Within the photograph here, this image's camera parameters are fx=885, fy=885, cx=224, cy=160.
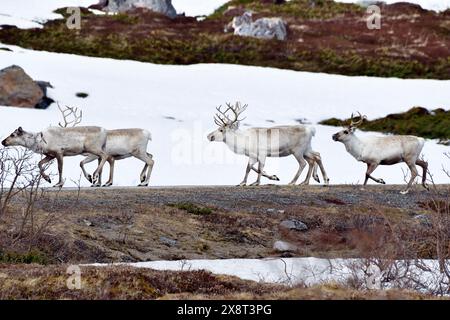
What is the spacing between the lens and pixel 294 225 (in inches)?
755

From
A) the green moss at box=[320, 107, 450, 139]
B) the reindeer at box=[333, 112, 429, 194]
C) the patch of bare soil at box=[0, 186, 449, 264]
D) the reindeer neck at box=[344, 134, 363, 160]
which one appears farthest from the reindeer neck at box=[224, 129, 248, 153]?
the green moss at box=[320, 107, 450, 139]

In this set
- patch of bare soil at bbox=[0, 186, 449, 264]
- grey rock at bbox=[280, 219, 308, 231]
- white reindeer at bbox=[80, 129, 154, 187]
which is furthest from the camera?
white reindeer at bbox=[80, 129, 154, 187]

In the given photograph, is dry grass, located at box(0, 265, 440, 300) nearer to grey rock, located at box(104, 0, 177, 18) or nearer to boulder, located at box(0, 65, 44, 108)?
boulder, located at box(0, 65, 44, 108)

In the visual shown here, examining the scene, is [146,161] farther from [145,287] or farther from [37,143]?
[145,287]

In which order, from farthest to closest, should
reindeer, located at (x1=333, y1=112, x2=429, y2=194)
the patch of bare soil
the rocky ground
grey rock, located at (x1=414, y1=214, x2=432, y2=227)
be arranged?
reindeer, located at (x1=333, y1=112, x2=429, y2=194), grey rock, located at (x1=414, y1=214, x2=432, y2=227), the patch of bare soil, the rocky ground

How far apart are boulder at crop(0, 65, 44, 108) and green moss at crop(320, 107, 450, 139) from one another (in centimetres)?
1470

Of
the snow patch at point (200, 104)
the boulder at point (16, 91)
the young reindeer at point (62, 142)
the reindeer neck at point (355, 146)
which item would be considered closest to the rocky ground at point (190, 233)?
the reindeer neck at point (355, 146)

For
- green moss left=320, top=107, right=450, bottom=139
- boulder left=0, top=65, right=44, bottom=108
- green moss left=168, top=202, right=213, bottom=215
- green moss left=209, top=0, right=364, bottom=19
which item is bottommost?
green moss left=320, top=107, right=450, bottom=139

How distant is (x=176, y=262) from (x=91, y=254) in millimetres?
1572

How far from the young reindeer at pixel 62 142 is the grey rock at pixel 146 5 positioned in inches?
2291

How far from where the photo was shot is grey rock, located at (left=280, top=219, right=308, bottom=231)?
19.1 m

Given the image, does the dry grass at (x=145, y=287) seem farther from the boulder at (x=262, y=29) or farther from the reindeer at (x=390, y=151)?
the boulder at (x=262, y=29)

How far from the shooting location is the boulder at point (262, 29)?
68812mm

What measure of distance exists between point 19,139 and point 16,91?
19128mm
